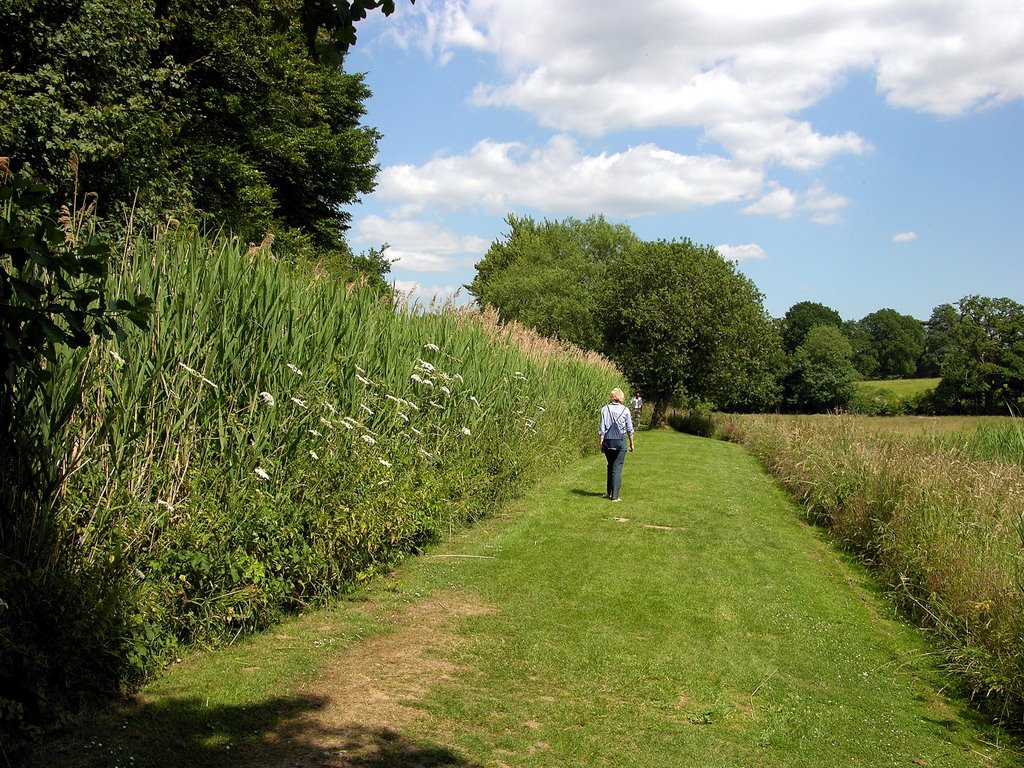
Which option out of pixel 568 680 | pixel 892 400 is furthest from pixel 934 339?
pixel 568 680

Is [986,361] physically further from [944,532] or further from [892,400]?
[944,532]

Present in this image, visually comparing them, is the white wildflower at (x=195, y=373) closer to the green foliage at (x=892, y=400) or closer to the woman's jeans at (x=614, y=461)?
the woman's jeans at (x=614, y=461)

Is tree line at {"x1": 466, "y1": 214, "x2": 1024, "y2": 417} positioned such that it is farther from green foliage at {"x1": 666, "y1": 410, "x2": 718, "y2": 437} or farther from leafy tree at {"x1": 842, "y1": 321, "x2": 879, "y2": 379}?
leafy tree at {"x1": 842, "y1": 321, "x2": 879, "y2": 379}

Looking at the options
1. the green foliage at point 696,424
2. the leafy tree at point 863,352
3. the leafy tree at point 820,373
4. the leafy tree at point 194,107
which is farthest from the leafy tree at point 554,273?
the leafy tree at point 863,352

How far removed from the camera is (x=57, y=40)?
1331 cm

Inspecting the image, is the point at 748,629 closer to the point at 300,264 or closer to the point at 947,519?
the point at 947,519

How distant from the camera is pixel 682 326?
41.3m

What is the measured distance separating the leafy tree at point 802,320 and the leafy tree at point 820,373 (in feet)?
30.9

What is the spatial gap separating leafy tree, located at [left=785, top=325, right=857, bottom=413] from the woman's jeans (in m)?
73.1

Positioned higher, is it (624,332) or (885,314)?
(885,314)

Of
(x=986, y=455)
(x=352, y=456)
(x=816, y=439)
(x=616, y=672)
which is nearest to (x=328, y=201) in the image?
(x=816, y=439)

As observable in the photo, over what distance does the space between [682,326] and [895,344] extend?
8210cm

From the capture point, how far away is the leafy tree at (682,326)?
4162 centimetres

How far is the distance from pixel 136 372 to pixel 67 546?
1.23 m
